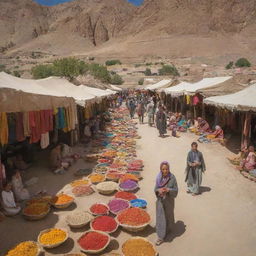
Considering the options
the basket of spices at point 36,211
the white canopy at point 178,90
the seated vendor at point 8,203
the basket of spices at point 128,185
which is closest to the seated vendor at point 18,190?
the seated vendor at point 8,203

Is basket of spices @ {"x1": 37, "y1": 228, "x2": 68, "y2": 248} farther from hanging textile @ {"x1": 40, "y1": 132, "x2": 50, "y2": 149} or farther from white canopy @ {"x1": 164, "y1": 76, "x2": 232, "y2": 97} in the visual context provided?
white canopy @ {"x1": 164, "y1": 76, "x2": 232, "y2": 97}

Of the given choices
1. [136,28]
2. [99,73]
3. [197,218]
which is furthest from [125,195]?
[136,28]

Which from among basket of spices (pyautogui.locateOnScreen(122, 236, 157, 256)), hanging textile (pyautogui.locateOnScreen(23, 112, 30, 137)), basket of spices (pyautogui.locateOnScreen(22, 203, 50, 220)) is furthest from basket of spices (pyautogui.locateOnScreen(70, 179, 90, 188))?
basket of spices (pyautogui.locateOnScreen(122, 236, 157, 256))

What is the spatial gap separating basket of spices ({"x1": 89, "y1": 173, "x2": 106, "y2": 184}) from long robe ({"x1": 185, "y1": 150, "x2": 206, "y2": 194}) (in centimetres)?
233

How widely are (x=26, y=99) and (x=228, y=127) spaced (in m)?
10.3

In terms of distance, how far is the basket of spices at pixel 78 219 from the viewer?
491cm

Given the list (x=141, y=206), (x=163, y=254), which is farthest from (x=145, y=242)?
(x=141, y=206)

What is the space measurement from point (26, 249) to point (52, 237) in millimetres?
476

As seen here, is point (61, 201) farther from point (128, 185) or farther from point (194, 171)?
point (194, 171)

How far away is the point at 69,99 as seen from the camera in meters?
9.75

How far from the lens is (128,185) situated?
22.1 ft

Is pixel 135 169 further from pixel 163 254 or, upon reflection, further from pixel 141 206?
pixel 163 254

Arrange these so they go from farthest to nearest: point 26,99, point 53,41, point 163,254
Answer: point 53,41
point 26,99
point 163,254

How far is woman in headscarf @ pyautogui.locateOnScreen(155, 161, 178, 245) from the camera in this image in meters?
4.40
